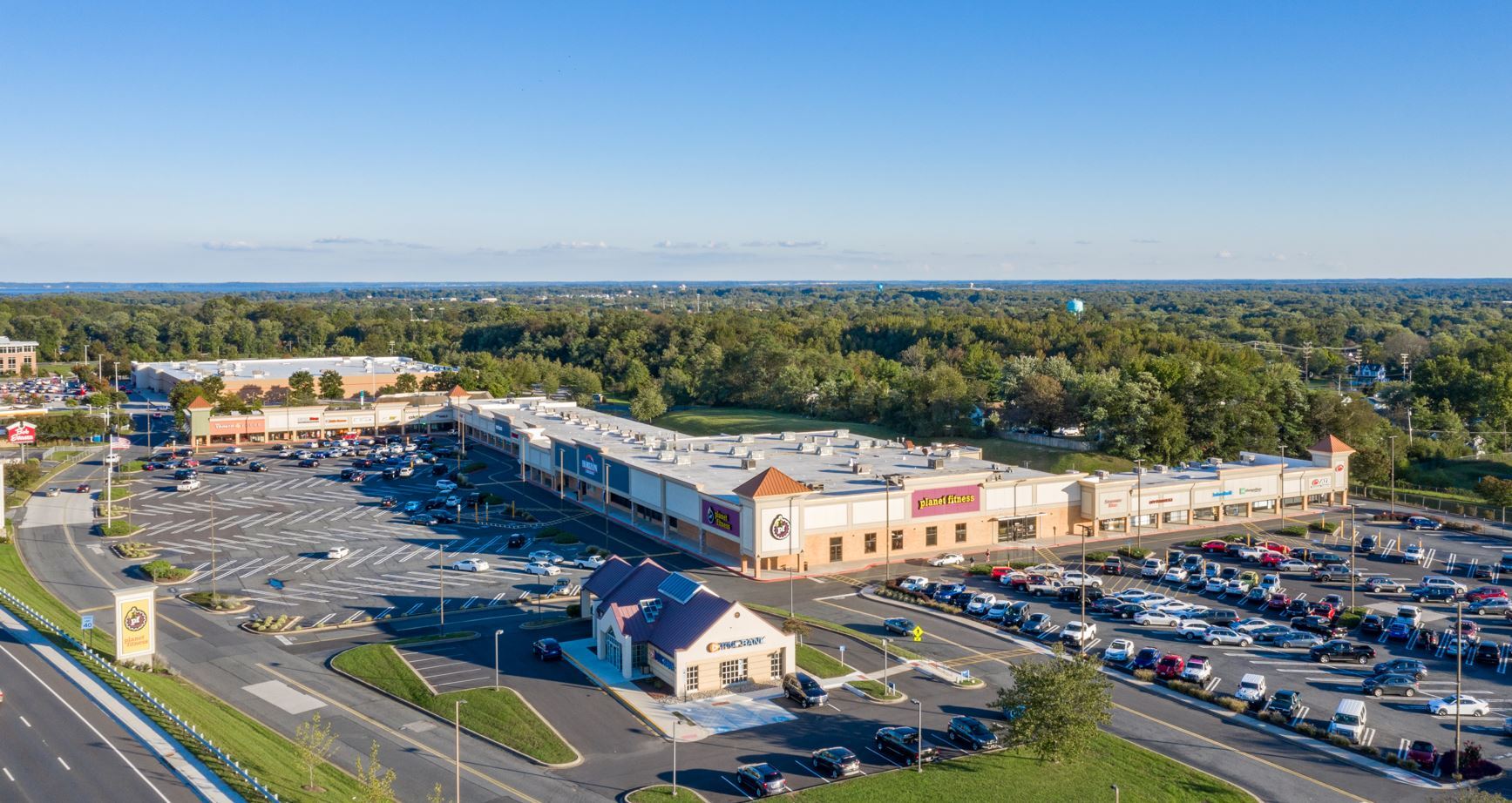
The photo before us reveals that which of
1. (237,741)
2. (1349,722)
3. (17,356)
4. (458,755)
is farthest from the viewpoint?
(17,356)

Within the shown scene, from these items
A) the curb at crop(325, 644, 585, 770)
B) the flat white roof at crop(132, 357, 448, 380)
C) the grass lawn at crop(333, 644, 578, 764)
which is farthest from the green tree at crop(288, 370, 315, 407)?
the curb at crop(325, 644, 585, 770)

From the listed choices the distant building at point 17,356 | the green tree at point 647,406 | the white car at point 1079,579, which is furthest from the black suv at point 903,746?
the distant building at point 17,356

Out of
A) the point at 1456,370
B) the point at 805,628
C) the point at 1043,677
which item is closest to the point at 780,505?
the point at 805,628

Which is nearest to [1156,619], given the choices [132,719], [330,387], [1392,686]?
[1392,686]

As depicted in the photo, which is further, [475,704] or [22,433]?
[22,433]

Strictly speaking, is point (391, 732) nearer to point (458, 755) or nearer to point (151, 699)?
point (458, 755)

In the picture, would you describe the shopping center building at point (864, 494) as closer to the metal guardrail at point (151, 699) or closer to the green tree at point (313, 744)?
the green tree at point (313, 744)

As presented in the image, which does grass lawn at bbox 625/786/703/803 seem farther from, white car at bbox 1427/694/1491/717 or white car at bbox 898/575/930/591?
white car at bbox 1427/694/1491/717
